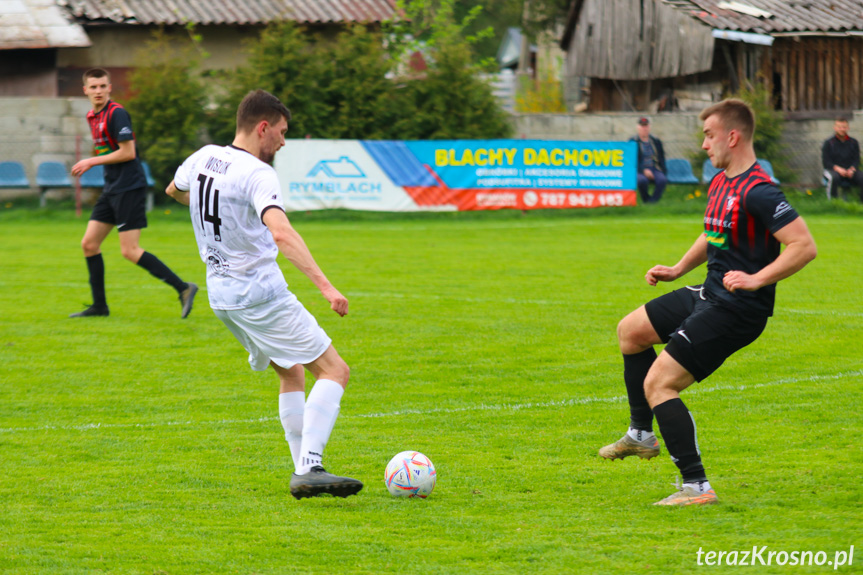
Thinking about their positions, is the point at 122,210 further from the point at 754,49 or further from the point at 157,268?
the point at 754,49

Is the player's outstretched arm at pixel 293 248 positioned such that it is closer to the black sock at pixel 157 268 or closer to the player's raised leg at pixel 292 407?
the player's raised leg at pixel 292 407

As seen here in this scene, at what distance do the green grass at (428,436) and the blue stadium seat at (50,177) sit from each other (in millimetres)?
8443

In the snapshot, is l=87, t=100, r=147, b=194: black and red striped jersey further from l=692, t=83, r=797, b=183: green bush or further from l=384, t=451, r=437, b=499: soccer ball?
l=692, t=83, r=797, b=183: green bush

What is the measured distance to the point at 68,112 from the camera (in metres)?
20.7

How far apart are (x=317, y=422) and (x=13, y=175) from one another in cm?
1788

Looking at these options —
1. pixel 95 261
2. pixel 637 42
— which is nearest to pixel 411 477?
pixel 95 261

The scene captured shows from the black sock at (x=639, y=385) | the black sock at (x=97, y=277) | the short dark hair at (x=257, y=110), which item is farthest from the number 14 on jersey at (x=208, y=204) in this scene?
the black sock at (x=97, y=277)

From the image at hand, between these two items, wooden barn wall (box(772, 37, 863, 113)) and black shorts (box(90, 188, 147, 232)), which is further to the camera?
wooden barn wall (box(772, 37, 863, 113))

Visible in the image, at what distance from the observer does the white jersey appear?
14.8 ft

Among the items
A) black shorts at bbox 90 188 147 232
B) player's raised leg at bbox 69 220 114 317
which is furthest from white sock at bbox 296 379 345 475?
player's raised leg at bbox 69 220 114 317

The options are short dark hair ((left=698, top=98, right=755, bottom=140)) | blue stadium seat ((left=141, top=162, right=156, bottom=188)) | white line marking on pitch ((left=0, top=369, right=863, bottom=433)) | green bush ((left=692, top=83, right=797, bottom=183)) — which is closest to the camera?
short dark hair ((left=698, top=98, right=755, bottom=140))

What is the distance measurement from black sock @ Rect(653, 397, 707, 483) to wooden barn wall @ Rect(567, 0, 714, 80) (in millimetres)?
21244

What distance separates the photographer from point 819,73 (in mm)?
23609

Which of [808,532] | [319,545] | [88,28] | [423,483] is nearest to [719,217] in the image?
[808,532]
